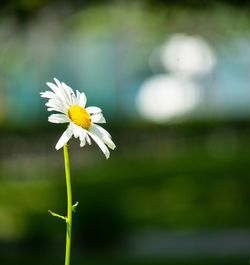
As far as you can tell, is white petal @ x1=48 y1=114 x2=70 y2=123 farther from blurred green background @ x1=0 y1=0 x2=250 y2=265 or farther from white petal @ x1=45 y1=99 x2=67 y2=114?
blurred green background @ x1=0 y1=0 x2=250 y2=265

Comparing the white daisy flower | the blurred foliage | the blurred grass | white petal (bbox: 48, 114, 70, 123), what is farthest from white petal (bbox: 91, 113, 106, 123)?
the blurred foliage

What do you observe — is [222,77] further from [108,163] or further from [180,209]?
[180,209]

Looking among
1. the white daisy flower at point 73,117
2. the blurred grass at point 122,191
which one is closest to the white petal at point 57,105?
the white daisy flower at point 73,117

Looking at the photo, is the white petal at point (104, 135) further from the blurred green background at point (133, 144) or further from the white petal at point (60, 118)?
the blurred green background at point (133, 144)

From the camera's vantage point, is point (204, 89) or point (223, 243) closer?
point (223, 243)

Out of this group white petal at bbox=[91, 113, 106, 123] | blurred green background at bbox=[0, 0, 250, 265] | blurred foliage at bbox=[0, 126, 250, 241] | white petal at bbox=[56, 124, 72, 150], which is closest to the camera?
white petal at bbox=[56, 124, 72, 150]

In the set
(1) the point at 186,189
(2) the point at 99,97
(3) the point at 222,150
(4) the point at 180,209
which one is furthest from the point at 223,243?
(2) the point at 99,97

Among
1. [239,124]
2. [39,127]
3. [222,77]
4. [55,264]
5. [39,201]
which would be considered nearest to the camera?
[55,264]
